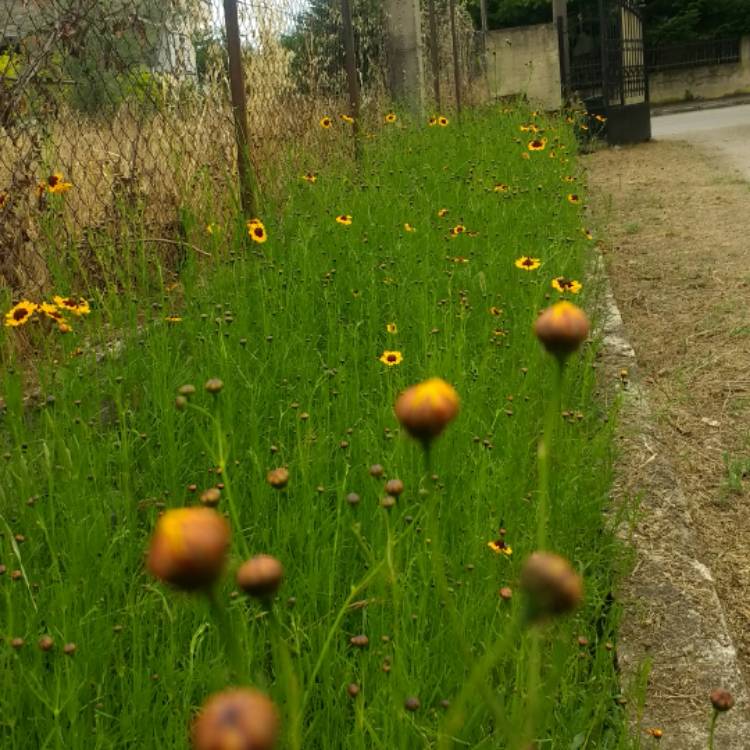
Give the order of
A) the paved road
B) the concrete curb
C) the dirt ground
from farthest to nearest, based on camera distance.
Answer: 1. the paved road
2. the dirt ground
3. the concrete curb

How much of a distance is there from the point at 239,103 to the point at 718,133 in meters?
11.4

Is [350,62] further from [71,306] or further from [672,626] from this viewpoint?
[672,626]

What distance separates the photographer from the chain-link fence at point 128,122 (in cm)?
350

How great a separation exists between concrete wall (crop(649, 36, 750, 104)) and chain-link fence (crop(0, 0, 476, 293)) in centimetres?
2601

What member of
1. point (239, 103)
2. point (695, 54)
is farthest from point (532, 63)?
point (695, 54)

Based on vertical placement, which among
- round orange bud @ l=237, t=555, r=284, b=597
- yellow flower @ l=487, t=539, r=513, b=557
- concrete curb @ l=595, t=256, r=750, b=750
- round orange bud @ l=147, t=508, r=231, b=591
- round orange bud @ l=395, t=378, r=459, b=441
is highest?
round orange bud @ l=395, t=378, r=459, b=441

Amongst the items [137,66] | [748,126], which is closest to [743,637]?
[137,66]

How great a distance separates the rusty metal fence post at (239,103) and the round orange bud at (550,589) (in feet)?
12.6

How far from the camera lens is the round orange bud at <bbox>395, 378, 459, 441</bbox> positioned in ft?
2.15

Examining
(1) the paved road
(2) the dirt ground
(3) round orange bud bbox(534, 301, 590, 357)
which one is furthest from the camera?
(1) the paved road

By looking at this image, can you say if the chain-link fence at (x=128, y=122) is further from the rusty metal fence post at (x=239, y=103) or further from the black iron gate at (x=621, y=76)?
the black iron gate at (x=621, y=76)

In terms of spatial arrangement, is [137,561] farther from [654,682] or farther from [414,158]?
[414,158]

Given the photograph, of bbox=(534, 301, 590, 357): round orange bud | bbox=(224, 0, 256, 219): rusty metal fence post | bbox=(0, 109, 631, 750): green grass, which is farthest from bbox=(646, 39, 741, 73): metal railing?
bbox=(534, 301, 590, 357): round orange bud

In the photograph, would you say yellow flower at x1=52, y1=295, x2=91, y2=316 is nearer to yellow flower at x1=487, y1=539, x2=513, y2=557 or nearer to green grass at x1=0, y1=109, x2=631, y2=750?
green grass at x1=0, y1=109, x2=631, y2=750
